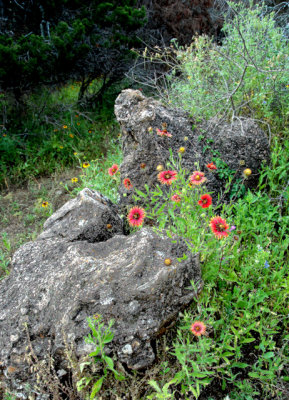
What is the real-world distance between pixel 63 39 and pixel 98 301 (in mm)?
3910

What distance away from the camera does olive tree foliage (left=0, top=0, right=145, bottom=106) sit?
13.7ft

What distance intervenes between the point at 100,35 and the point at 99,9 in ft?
1.32

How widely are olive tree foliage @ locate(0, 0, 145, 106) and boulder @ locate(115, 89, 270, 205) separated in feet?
6.78

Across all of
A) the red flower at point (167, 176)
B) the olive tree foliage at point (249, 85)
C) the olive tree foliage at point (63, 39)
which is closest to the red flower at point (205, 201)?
the red flower at point (167, 176)

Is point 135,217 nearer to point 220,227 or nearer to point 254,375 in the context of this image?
point 220,227

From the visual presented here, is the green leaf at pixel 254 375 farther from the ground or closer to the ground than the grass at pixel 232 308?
closer to the ground

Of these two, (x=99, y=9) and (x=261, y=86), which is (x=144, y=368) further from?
(x=99, y=9)

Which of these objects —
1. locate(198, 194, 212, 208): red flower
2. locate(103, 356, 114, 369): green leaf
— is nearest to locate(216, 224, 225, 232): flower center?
locate(198, 194, 212, 208): red flower

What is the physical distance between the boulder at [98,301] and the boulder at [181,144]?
35.9 inches

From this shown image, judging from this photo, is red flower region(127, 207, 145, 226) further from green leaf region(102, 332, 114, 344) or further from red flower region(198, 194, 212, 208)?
green leaf region(102, 332, 114, 344)

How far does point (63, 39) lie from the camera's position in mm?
4273

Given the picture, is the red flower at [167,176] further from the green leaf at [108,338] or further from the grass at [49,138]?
the grass at [49,138]

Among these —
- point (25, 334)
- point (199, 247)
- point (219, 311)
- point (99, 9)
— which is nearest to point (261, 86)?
point (199, 247)

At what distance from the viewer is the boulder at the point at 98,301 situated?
1525mm
